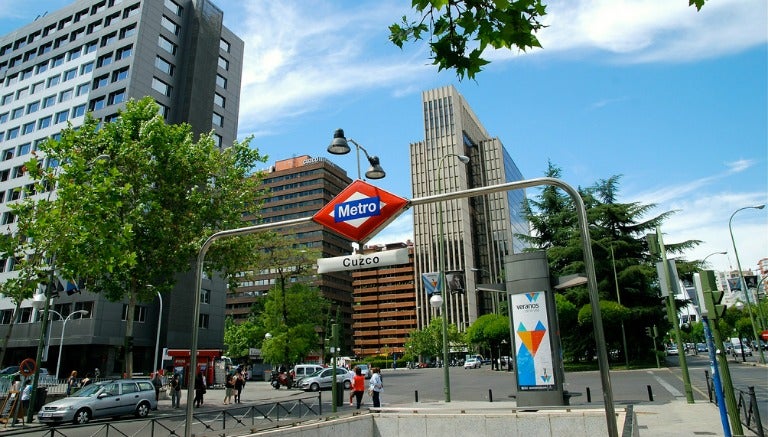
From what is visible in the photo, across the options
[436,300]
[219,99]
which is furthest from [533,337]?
[219,99]

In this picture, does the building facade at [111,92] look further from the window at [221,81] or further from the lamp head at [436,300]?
the lamp head at [436,300]

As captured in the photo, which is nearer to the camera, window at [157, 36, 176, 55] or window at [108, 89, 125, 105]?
window at [108, 89, 125, 105]

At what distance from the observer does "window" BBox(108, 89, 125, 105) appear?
165 ft

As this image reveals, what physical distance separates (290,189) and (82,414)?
357ft

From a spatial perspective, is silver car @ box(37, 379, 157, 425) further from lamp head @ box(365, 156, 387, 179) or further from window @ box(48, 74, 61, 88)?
window @ box(48, 74, 61, 88)

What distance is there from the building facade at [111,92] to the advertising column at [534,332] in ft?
138

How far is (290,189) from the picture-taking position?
125 m

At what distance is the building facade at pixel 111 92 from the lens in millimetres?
47781

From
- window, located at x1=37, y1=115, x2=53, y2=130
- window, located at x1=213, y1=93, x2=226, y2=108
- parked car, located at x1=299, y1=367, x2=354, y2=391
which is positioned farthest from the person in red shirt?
window, located at x1=37, y1=115, x2=53, y2=130

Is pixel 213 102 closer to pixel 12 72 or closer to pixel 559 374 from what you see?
pixel 12 72

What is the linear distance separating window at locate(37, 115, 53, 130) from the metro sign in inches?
2398

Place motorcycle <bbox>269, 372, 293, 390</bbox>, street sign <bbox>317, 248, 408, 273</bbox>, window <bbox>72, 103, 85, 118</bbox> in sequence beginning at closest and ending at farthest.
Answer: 1. street sign <bbox>317, 248, 408, 273</bbox>
2. motorcycle <bbox>269, 372, 293, 390</bbox>
3. window <bbox>72, 103, 85, 118</bbox>

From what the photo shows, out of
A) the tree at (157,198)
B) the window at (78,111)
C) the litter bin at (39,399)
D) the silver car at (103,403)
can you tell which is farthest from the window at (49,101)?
the silver car at (103,403)

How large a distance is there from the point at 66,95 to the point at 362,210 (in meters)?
61.3
